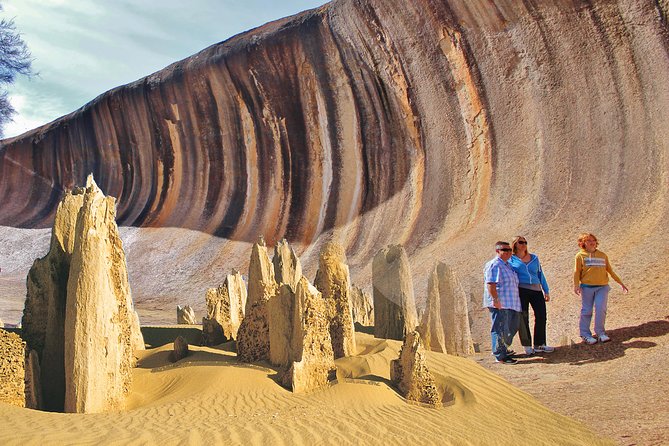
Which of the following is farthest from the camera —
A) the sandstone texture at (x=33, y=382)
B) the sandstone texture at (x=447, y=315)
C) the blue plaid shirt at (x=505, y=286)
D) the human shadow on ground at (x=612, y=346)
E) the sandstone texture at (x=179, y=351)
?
the sandstone texture at (x=447, y=315)

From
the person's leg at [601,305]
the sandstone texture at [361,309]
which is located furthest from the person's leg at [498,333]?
the sandstone texture at [361,309]

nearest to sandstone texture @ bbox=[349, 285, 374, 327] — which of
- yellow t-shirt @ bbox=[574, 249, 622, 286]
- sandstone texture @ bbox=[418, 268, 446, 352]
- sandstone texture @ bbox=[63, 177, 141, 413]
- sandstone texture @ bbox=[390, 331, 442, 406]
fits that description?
sandstone texture @ bbox=[418, 268, 446, 352]

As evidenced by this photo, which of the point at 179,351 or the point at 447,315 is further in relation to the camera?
the point at 447,315

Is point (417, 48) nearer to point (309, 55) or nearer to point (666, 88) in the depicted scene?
point (309, 55)

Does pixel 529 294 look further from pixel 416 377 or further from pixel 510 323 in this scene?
pixel 416 377

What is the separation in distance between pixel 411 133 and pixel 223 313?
32.6 ft

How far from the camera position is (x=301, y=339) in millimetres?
6090

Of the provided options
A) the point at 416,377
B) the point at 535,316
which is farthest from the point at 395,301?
the point at 416,377

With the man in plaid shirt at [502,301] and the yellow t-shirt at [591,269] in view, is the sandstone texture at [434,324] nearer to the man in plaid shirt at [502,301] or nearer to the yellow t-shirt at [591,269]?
the man in plaid shirt at [502,301]

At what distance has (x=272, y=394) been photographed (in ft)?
19.1

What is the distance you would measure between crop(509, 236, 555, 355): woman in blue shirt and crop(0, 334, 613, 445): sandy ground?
133cm

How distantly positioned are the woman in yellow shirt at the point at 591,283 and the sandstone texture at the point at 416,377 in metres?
2.81

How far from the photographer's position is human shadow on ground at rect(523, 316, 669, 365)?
7.59 metres

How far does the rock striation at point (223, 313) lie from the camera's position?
8.74 metres
